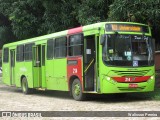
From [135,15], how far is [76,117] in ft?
22.6

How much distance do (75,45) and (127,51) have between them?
7.82 feet

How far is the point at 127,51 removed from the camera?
1484 centimetres

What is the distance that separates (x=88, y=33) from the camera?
15484 millimetres

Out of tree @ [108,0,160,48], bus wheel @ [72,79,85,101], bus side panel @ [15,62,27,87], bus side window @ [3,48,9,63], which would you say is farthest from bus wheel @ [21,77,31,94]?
tree @ [108,0,160,48]

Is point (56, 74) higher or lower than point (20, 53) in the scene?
lower

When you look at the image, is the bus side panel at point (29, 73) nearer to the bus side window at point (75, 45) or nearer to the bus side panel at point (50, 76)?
the bus side panel at point (50, 76)

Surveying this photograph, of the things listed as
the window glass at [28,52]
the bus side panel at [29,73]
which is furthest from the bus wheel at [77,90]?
the window glass at [28,52]

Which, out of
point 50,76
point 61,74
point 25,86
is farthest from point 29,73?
point 61,74

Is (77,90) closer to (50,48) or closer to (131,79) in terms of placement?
(131,79)

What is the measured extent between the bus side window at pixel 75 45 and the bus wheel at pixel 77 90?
44.1 inches

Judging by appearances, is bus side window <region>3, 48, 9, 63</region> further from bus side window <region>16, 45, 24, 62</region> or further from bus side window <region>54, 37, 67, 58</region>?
bus side window <region>54, 37, 67, 58</region>

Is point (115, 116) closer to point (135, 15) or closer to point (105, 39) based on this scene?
point (105, 39)

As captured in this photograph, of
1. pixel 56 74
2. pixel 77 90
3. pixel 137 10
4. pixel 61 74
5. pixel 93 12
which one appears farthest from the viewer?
pixel 93 12

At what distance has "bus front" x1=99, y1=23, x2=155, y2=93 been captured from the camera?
47.9 feet
